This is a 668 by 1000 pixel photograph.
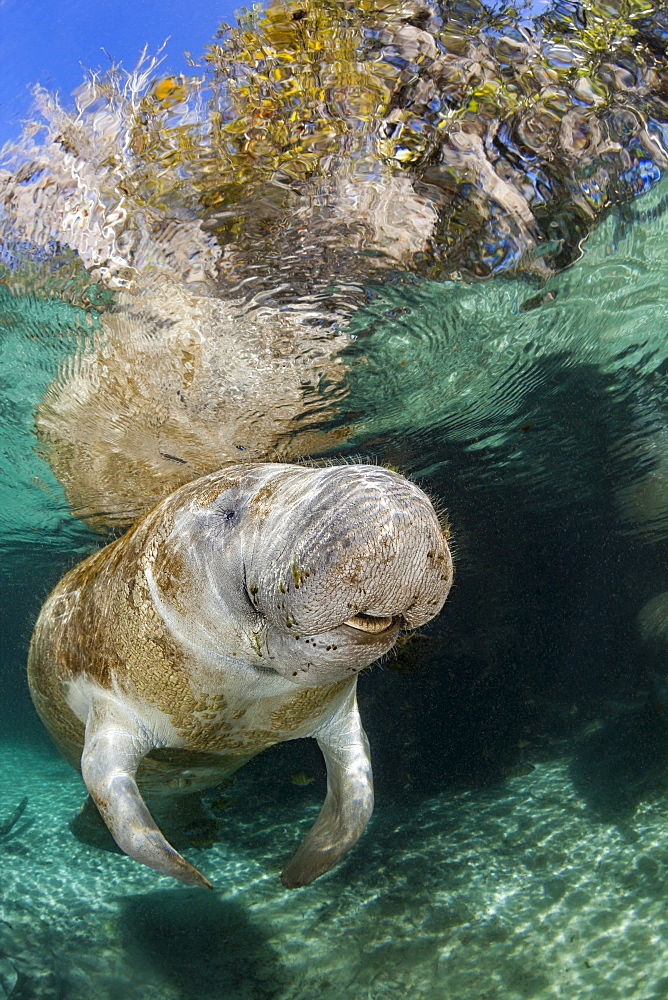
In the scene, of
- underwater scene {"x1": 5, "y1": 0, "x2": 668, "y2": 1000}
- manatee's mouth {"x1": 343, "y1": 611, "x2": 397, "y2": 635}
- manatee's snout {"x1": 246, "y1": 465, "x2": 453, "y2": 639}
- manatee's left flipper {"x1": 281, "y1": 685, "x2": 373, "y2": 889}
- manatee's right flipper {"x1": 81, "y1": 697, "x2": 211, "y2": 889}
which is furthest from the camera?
manatee's left flipper {"x1": 281, "y1": 685, "x2": 373, "y2": 889}

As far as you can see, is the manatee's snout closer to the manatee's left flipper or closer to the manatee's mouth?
the manatee's mouth

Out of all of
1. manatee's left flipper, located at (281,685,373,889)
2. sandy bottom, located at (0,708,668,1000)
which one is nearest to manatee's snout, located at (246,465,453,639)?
manatee's left flipper, located at (281,685,373,889)

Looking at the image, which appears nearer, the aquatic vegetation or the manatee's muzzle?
the manatee's muzzle

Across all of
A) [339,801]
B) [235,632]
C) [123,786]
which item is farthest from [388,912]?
[235,632]

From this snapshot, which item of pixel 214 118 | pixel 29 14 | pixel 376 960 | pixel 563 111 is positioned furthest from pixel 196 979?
pixel 563 111

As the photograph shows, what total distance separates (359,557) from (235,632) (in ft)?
4.20

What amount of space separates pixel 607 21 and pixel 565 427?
832 cm

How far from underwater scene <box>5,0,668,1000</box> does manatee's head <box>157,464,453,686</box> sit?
0.7 inches

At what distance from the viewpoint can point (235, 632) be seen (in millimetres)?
2879

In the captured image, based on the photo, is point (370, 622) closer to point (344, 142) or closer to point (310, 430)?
point (344, 142)

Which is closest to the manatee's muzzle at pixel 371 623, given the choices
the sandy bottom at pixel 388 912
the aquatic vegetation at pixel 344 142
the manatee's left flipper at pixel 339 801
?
the manatee's left flipper at pixel 339 801

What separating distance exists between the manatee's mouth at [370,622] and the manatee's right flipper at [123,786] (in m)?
1.59

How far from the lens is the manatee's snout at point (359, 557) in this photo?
186 cm

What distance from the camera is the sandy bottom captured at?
16.2 ft
